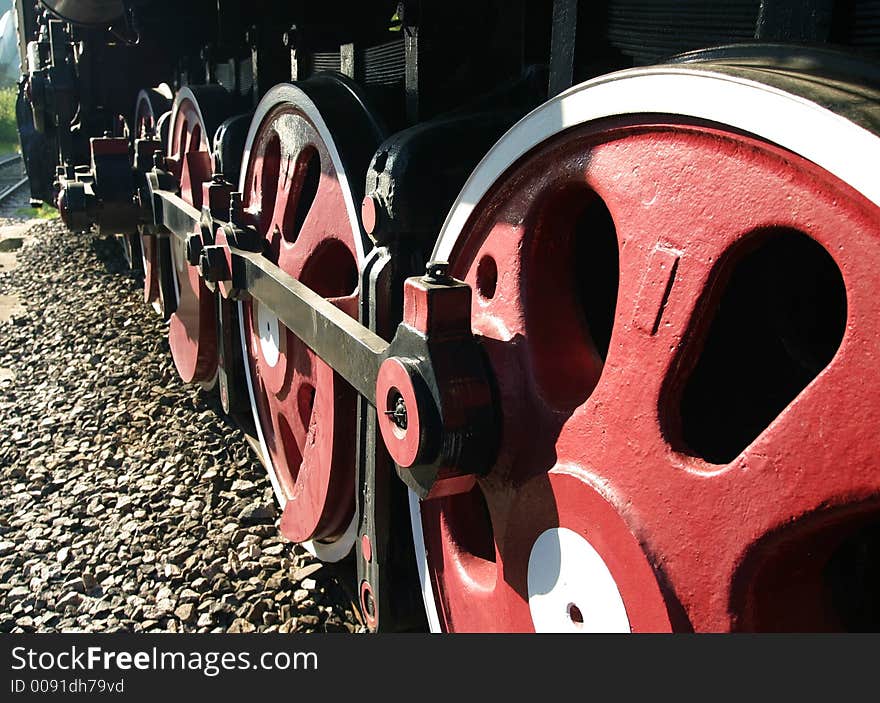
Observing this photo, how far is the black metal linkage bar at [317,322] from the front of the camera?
1472mm

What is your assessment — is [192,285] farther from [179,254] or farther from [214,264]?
[214,264]

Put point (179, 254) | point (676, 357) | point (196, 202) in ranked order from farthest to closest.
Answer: point (179, 254)
point (196, 202)
point (676, 357)

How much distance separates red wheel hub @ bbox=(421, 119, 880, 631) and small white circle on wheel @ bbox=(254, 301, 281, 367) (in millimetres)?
1188

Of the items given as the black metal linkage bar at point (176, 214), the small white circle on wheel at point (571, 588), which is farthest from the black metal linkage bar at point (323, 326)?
the black metal linkage bar at point (176, 214)

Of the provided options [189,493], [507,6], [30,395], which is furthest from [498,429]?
[30,395]

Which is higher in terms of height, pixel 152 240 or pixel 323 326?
pixel 323 326

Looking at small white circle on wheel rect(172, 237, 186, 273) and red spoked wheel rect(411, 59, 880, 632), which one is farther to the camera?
small white circle on wheel rect(172, 237, 186, 273)

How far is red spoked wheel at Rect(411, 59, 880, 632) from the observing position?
715mm

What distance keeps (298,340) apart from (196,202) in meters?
1.33

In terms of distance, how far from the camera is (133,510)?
2766 mm

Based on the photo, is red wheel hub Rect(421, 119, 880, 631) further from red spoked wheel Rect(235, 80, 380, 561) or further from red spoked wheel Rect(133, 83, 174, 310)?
red spoked wheel Rect(133, 83, 174, 310)

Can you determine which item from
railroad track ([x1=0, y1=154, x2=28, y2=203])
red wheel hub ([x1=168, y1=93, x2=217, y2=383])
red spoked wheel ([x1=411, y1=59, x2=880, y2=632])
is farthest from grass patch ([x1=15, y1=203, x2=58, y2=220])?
red spoked wheel ([x1=411, y1=59, x2=880, y2=632])

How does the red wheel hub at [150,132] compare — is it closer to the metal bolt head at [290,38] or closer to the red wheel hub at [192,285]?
the red wheel hub at [192,285]

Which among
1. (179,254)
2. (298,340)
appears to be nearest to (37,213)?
(179,254)
